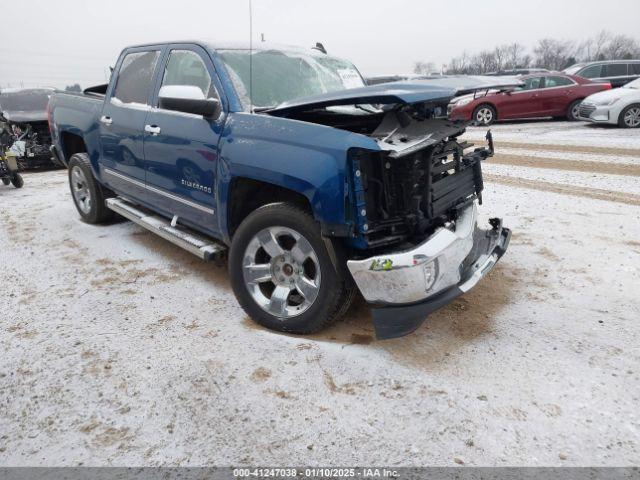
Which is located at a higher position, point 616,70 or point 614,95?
point 616,70

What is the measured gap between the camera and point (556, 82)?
44.2 ft

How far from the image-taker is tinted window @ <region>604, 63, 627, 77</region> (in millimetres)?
15656

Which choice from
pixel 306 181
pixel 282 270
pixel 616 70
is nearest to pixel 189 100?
pixel 306 181

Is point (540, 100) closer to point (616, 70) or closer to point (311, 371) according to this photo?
point (616, 70)

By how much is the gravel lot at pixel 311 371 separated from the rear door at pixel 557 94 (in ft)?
33.7

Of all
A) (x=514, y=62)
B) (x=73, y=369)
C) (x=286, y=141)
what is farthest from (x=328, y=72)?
(x=514, y=62)

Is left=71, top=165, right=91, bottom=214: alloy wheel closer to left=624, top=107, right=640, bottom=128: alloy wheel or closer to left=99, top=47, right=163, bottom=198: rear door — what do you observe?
left=99, top=47, right=163, bottom=198: rear door

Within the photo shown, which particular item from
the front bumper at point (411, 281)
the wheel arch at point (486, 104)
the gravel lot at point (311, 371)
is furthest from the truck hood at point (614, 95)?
the front bumper at point (411, 281)

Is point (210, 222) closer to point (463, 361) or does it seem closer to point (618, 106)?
point (463, 361)

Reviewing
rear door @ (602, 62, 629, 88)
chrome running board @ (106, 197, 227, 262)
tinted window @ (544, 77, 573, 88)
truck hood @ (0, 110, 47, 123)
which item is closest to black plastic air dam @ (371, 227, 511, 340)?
chrome running board @ (106, 197, 227, 262)

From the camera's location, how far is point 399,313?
2654 mm

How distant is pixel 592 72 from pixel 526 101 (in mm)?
4241

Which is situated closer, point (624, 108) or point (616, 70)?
point (624, 108)

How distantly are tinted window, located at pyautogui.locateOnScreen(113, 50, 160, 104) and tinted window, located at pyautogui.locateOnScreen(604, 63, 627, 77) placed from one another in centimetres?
1619
